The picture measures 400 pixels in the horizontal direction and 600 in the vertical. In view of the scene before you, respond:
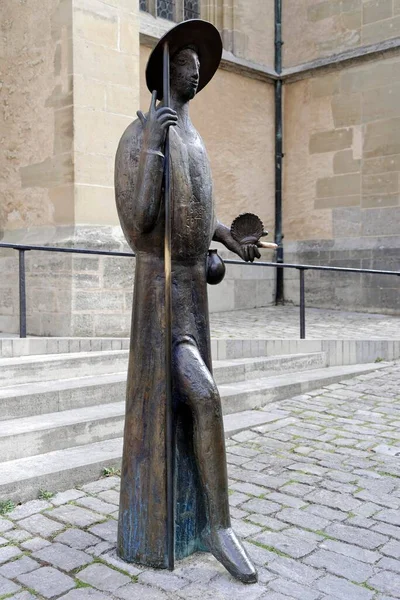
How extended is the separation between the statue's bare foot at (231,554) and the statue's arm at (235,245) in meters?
1.14

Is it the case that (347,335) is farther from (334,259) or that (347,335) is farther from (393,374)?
(334,259)

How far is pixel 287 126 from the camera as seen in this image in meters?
12.6

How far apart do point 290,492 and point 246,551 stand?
38.1 inches

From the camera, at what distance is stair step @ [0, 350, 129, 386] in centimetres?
480

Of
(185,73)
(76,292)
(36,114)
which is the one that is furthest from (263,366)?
(185,73)

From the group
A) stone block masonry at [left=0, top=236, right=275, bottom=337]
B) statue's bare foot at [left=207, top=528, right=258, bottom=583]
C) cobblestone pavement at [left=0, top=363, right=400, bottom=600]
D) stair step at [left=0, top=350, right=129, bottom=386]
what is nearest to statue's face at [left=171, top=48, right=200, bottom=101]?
statue's bare foot at [left=207, top=528, right=258, bottom=583]

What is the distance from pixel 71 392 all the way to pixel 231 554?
219cm

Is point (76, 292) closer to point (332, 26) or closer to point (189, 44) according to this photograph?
point (189, 44)

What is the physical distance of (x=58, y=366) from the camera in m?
5.07

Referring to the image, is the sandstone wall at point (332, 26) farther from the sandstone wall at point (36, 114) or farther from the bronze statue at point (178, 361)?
the bronze statue at point (178, 361)

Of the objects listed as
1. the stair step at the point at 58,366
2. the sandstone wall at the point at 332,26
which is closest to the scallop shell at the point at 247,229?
the stair step at the point at 58,366

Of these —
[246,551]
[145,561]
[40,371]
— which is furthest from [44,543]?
[40,371]

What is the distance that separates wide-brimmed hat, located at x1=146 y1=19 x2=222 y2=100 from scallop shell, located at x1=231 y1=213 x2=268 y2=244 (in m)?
0.63

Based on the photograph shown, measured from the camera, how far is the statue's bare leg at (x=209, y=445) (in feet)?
8.50
